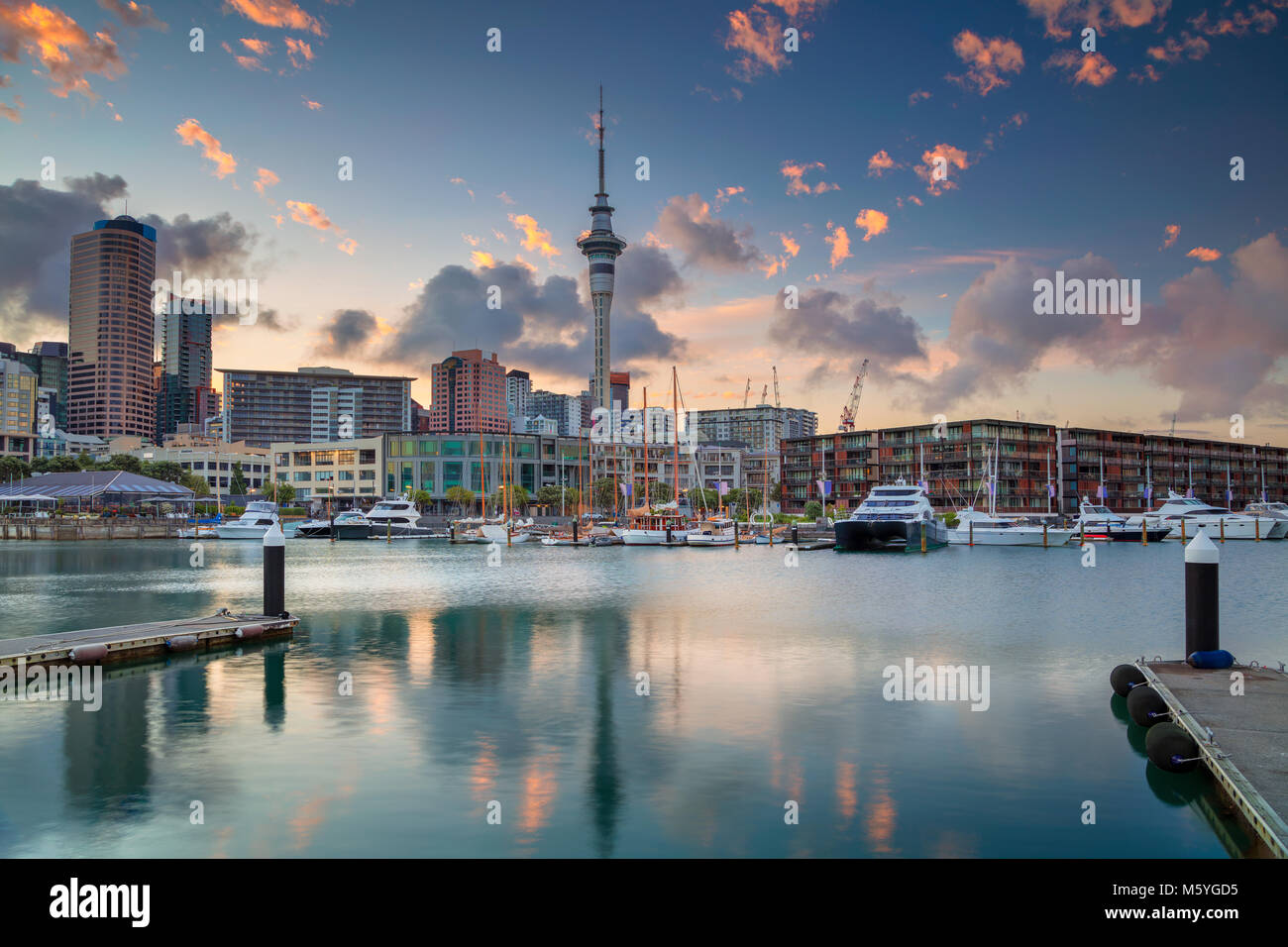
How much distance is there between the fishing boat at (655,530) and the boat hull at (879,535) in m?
22.5

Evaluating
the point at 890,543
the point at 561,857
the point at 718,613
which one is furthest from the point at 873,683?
the point at 890,543

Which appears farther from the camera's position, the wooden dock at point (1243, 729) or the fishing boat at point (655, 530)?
the fishing boat at point (655, 530)

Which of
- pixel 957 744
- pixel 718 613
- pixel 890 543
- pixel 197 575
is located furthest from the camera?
pixel 890 543

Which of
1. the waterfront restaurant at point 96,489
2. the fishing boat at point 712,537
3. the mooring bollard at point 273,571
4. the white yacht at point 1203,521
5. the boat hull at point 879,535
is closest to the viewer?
the mooring bollard at point 273,571

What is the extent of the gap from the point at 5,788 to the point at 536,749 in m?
11.1

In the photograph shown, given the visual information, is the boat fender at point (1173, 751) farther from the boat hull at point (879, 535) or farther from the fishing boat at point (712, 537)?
the fishing boat at point (712, 537)

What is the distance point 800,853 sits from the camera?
14984mm

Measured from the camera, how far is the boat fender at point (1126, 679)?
2361 centimetres

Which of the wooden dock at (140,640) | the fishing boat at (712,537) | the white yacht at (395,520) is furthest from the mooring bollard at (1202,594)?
the white yacht at (395,520)

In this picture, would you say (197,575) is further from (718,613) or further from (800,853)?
(800,853)

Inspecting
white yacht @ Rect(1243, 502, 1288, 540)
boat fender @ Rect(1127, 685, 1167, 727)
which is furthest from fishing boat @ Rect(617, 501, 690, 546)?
boat fender @ Rect(1127, 685, 1167, 727)

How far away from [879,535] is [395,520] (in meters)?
83.8

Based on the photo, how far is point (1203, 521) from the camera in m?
130
